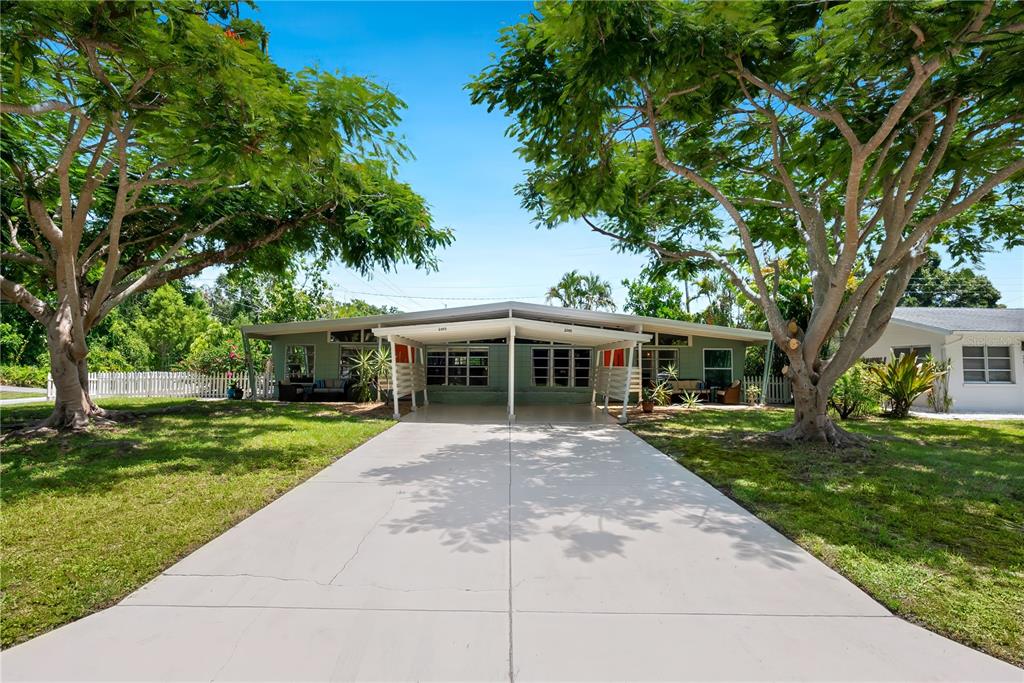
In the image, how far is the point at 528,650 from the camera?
8.22 feet

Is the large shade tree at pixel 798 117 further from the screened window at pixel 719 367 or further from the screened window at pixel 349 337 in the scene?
the screened window at pixel 349 337

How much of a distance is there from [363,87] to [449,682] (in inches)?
242

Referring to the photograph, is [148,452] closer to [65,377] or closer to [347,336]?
[65,377]

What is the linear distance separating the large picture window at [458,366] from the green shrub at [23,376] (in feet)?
62.7

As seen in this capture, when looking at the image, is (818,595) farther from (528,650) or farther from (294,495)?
(294,495)

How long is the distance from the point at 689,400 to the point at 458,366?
7683mm

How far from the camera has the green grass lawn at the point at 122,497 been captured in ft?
10.1

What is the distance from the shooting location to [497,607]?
2.93 meters

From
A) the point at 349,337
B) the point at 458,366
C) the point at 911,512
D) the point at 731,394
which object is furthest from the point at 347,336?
the point at 911,512

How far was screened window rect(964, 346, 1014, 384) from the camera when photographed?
49.7 feet

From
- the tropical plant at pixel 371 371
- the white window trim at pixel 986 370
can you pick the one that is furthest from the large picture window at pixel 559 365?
the white window trim at pixel 986 370

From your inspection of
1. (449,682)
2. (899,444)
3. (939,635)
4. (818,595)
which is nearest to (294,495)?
(449,682)

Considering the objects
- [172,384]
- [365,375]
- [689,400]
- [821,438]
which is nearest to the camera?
[821,438]

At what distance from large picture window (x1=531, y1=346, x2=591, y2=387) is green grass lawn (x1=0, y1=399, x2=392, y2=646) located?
25.9 feet
